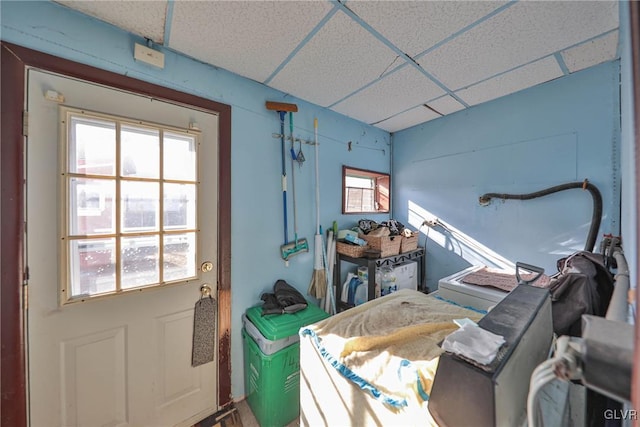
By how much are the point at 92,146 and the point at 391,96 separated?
195 centimetres

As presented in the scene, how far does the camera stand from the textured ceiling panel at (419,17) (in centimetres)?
102

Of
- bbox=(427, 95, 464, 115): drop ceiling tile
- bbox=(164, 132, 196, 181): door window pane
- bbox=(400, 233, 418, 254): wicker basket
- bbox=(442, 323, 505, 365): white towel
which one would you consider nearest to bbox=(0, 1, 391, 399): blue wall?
bbox=(164, 132, 196, 181): door window pane

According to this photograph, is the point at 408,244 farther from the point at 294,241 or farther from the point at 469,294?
the point at 294,241

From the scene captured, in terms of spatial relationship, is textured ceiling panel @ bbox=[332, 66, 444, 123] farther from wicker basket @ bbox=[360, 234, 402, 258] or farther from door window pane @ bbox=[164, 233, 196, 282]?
door window pane @ bbox=[164, 233, 196, 282]

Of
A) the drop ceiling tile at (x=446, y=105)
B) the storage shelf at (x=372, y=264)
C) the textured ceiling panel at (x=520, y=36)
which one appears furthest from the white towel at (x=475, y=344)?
the drop ceiling tile at (x=446, y=105)

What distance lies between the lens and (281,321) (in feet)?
4.68

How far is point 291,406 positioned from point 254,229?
3.81 feet

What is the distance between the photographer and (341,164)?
2244mm

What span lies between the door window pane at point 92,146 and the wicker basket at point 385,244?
5.88 ft

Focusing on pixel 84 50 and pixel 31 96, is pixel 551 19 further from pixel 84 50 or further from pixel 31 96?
pixel 31 96

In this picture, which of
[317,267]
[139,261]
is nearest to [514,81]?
[317,267]

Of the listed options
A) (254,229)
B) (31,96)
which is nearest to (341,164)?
(254,229)

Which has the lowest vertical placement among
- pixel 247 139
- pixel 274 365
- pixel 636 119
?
pixel 274 365

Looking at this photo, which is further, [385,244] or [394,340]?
[385,244]
